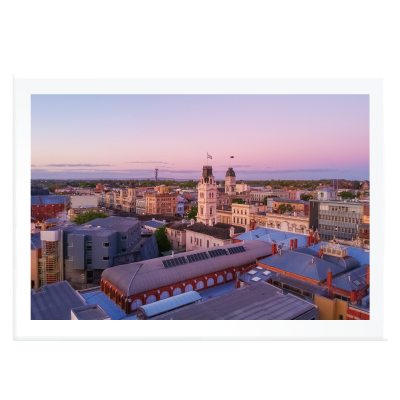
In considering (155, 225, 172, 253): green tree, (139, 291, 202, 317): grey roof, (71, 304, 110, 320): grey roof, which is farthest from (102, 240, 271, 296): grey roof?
(155, 225, 172, 253): green tree

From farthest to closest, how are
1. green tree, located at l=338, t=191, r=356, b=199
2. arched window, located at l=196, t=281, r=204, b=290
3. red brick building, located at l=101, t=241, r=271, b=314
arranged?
green tree, located at l=338, t=191, r=356, b=199 < arched window, located at l=196, t=281, r=204, b=290 < red brick building, located at l=101, t=241, r=271, b=314

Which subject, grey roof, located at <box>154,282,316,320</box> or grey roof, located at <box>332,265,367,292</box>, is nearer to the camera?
grey roof, located at <box>154,282,316,320</box>

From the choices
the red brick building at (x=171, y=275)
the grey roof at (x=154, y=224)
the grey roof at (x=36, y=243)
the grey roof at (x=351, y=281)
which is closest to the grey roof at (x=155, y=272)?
the red brick building at (x=171, y=275)

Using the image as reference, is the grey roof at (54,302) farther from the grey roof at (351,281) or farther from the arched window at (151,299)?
the grey roof at (351,281)

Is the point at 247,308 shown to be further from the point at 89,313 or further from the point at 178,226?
the point at 178,226

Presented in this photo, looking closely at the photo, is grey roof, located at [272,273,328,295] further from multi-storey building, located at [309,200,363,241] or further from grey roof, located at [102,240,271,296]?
multi-storey building, located at [309,200,363,241]
